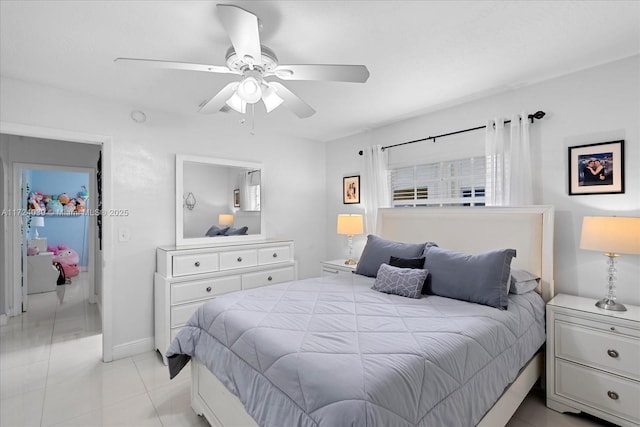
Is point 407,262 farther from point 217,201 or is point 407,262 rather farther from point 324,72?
point 217,201

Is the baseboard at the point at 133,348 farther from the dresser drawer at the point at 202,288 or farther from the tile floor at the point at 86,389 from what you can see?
the dresser drawer at the point at 202,288

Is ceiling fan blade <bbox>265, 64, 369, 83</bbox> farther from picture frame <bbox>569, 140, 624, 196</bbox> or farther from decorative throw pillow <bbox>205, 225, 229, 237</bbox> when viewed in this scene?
decorative throw pillow <bbox>205, 225, 229, 237</bbox>

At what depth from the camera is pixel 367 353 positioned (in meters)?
1.35

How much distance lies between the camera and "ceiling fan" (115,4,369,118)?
1386 mm

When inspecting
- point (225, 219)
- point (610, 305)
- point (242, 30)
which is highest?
point (242, 30)

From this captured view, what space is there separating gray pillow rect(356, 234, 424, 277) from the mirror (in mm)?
1536

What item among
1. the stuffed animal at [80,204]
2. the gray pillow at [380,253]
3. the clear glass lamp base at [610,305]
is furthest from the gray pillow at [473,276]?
the stuffed animal at [80,204]

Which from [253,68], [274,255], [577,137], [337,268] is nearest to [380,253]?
[337,268]

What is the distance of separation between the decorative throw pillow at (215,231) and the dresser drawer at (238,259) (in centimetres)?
40

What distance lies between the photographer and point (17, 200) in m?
4.03

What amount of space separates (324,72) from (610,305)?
2378mm

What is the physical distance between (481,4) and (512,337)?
1.89m

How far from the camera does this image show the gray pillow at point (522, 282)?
2.21 metres

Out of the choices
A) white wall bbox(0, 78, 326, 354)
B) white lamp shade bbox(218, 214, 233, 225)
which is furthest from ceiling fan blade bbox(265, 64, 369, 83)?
white lamp shade bbox(218, 214, 233, 225)
